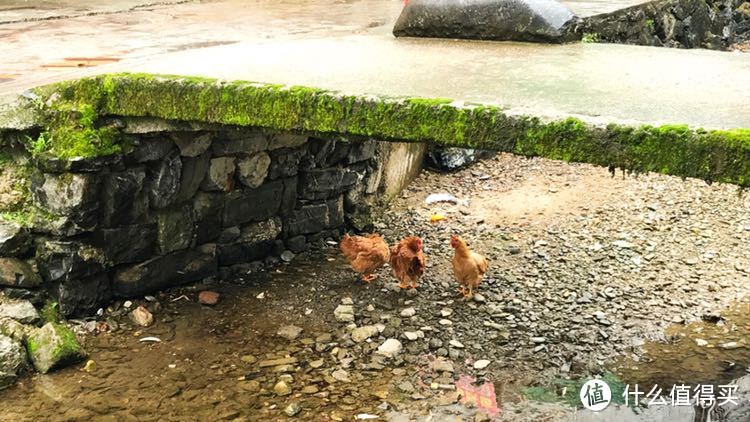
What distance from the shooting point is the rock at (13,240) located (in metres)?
4.54

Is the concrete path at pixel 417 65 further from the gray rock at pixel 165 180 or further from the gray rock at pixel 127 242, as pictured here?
the gray rock at pixel 127 242

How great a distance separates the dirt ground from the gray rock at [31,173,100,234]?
0.69 m

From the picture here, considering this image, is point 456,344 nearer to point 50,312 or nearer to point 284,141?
point 284,141

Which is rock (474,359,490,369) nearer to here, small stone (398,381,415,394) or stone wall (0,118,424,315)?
small stone (398,381,415,394)

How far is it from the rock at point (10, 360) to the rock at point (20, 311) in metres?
0.19

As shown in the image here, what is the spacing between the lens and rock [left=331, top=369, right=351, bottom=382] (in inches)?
178

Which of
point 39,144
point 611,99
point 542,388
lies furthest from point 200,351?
point 611,99

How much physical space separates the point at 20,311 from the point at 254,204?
72.1 inches

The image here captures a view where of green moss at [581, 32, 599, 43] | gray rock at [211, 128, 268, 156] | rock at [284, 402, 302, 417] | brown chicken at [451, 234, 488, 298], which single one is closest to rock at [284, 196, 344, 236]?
gray rock at [211, 128, 268, 156]

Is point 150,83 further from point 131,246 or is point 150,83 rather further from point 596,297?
point 596,297

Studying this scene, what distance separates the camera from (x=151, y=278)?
5.22 meters

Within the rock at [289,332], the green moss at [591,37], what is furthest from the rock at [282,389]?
the green moss at [591,37]

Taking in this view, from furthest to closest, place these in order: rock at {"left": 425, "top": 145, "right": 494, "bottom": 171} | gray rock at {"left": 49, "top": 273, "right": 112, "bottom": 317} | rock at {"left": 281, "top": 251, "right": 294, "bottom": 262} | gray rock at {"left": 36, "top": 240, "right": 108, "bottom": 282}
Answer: rock at {"left": 425, "top": 145, "right": 494, "bottom": 171} → rock at {"left": 281, "top": 251, "right": 294, "bottom": 262} → gray rock at {"left": 49, "top": 273, "right": 112, "bottom": 317} → gray rock at {"left": 36, "top": 240, "right": 108, "bottom": 282}

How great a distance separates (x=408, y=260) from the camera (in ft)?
18.1
